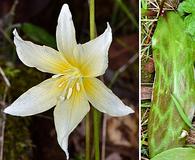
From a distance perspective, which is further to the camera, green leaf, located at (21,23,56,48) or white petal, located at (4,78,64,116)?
green leaf, located at (21,23,56,48)

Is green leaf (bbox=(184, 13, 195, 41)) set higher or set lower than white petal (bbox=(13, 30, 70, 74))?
higher

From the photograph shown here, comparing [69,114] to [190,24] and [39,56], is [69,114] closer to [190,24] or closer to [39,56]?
[39,56]

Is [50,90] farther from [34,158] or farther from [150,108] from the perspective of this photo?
[34,158]

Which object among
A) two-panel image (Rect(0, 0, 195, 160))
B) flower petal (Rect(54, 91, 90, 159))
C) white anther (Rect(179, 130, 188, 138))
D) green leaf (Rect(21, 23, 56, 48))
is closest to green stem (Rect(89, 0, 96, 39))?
two-panel image (Rect(0, 0, 195, 160))

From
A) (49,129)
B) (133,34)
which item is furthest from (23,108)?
(133,34)

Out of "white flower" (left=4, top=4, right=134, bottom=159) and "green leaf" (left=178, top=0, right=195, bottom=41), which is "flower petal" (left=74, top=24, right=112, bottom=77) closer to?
"white flower" (left=4, top=4, right=134, bottom=159)

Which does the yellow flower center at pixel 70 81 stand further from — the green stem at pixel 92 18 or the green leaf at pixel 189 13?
the green leaf at pixel 189 13
